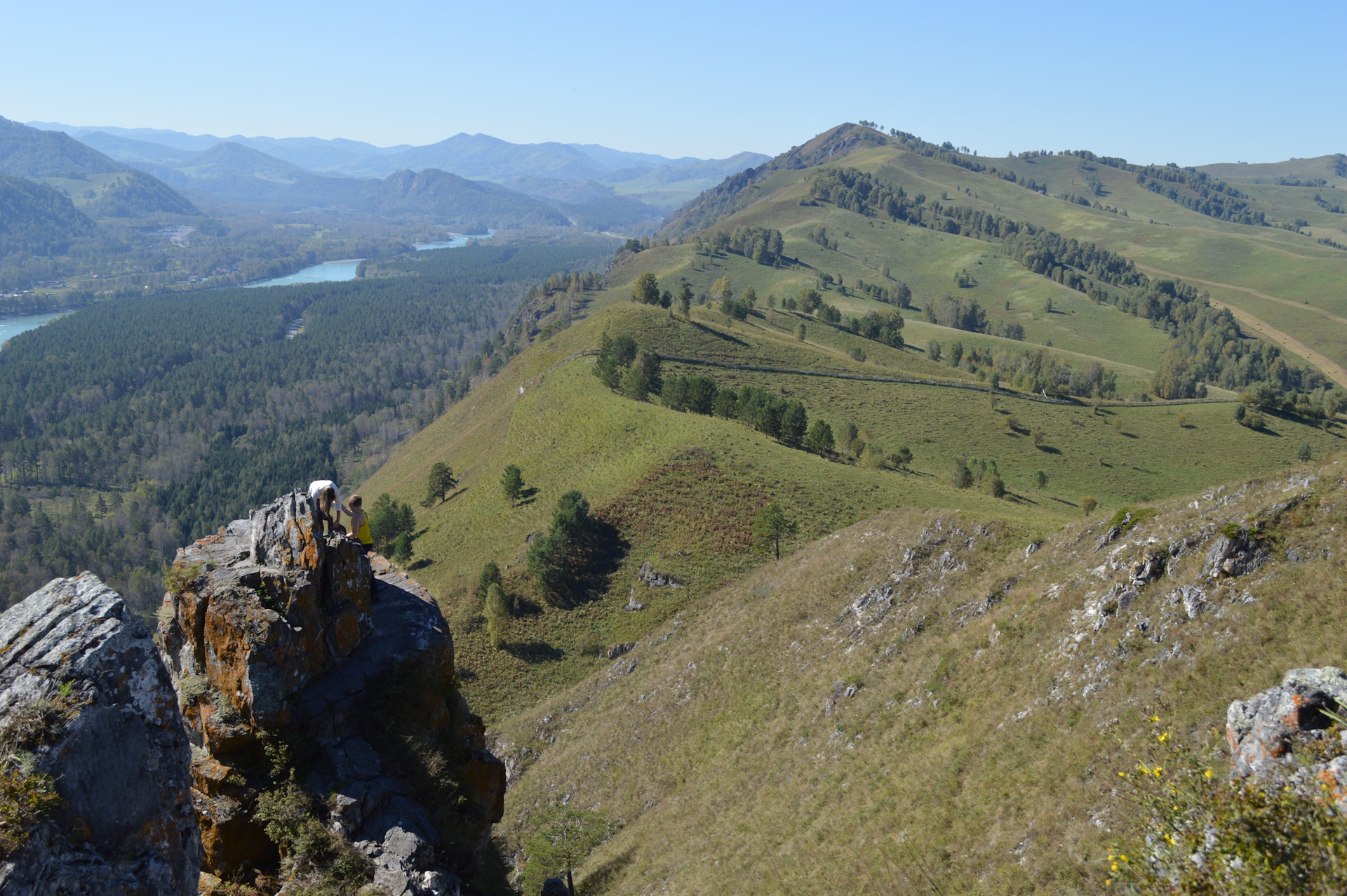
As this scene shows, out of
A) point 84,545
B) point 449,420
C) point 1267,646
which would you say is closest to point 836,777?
point 1267,646

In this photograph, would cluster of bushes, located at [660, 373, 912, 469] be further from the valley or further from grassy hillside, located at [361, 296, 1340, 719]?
grassy hillside, located at [361, 296, 1340, 719]

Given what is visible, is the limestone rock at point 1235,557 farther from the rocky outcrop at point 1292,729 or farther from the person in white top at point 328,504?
the person in white top at point 328,504

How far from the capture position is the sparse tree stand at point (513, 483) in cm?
8144

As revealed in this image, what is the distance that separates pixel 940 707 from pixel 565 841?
17.8 m

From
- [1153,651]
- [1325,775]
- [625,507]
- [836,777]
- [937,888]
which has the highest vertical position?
[1325,775]

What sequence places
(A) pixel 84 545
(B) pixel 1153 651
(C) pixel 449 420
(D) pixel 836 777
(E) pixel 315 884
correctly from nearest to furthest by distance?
(E) pixel 315 884, (B) pixel 1153 651, (D) pixel 836 777, (A) pixel 84 545, (C) pixel 449 420

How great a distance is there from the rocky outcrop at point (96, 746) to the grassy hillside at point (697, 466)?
39.2m

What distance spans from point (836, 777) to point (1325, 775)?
1979 cm

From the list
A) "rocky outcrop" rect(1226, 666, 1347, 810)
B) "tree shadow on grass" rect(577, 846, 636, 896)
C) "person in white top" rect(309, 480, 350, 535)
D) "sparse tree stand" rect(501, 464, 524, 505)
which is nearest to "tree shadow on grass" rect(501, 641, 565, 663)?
"sparse tree stand" rect(501, 464, 524, 505)

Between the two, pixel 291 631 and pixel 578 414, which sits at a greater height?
pixel 291 631

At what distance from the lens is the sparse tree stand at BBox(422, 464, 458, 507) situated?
96.4 meters

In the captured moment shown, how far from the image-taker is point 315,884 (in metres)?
16.6

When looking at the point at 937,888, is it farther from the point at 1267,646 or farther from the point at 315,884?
the point at 315,884

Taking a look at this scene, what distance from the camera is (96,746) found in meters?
12.9
